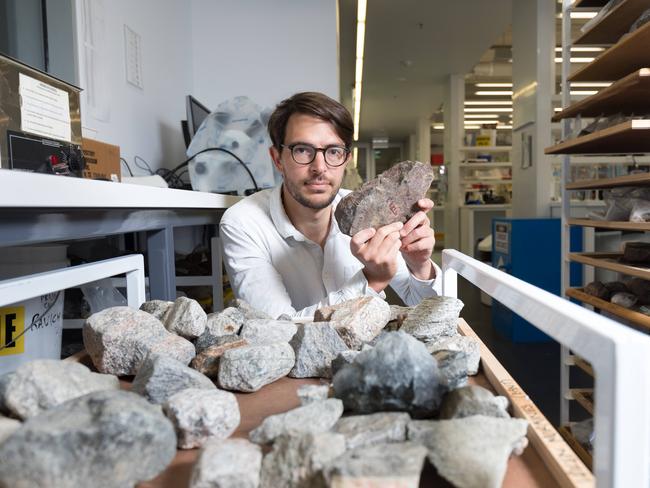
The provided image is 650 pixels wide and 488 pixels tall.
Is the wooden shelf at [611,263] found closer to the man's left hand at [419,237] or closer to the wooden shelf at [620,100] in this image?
the wooden shelf at [620,100]

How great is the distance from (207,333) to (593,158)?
338 cm

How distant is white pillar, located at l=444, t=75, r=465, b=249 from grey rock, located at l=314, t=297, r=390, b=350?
21.7ft

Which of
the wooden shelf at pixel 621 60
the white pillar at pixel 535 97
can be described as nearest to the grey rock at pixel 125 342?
the wooden shelf at pixel 621 60

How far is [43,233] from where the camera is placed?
67cm

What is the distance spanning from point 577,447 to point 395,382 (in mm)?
1547

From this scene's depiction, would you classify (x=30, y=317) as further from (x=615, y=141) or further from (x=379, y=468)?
(x=615, y=141)

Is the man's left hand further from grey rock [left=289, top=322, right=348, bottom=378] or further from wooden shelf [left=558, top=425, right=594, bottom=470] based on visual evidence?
wooden shelf [left=558, top=425, right=594, bottom=470]

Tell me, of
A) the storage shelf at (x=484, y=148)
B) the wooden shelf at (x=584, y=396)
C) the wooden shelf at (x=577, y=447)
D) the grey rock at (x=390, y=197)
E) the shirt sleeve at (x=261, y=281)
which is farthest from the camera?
the storage shelf at (x=484, y=148)

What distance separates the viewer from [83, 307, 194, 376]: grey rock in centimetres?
61

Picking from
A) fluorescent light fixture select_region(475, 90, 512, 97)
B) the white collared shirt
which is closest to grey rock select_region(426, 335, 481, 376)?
the white collared shirt

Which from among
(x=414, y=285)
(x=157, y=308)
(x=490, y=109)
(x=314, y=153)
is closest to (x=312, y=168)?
(x=314, y=153)

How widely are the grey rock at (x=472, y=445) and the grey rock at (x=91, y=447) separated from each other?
204 millimetres

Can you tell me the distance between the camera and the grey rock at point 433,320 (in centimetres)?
68

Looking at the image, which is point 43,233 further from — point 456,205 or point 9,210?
point 456,205
